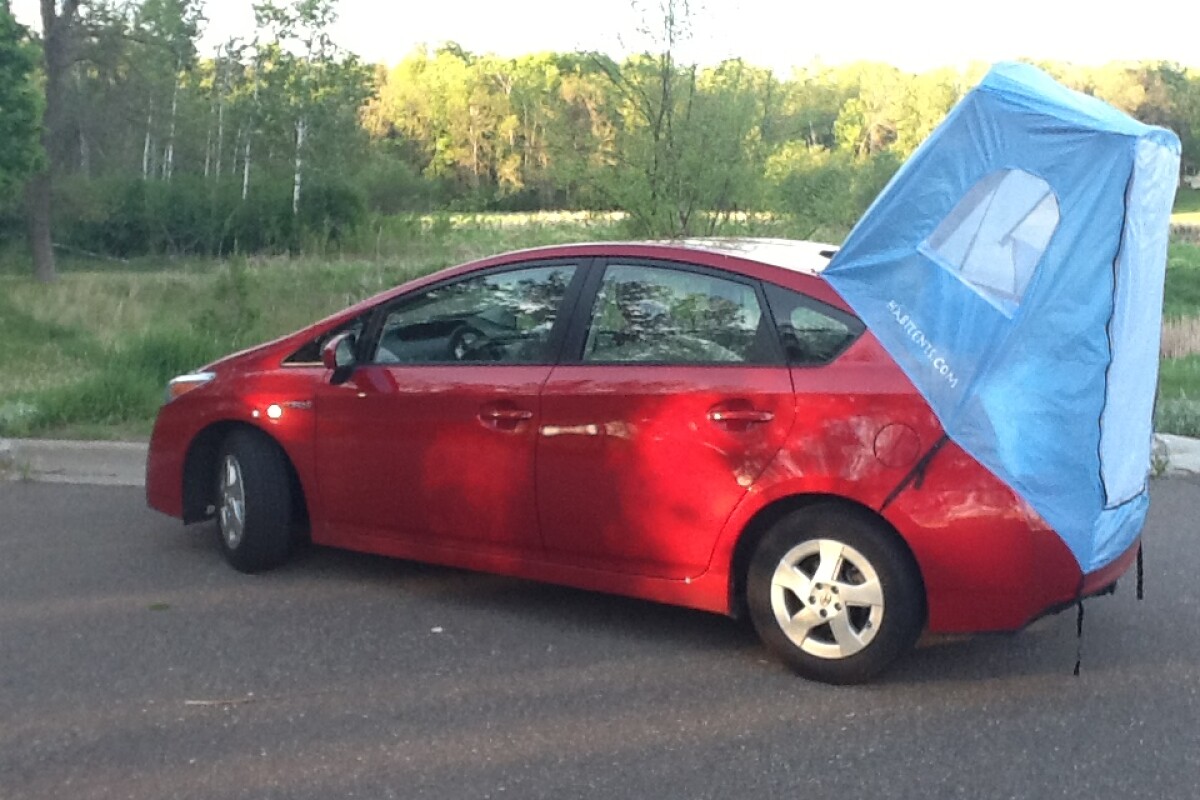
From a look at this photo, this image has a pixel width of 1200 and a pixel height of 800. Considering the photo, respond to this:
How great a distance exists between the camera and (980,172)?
180 inches

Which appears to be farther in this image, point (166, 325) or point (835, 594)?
point (166, 325)

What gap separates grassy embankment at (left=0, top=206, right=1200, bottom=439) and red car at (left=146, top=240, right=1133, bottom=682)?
13.1 feet

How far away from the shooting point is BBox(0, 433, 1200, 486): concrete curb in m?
8.52

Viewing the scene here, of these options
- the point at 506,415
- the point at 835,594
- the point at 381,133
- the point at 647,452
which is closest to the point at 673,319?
the point at 647,452

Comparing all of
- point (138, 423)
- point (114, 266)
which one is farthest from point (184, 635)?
point (114, 266)

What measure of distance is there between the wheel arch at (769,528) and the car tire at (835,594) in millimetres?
13

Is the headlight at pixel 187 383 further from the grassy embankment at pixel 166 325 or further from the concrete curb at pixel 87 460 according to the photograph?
the grassy embankment at pixel 166 325

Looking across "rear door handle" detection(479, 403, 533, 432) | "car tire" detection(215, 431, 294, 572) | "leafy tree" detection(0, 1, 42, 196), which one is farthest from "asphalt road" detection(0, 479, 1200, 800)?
"leafy tree" detection(0, 1, 42, 196)

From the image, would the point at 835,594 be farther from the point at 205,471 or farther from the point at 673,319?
the point at 205,471

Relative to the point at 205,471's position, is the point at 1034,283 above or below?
above

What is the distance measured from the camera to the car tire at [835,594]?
15.2 feet

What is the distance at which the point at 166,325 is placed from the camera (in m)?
15.0

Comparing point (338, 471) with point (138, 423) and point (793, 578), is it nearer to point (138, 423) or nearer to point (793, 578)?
point (793, 578)

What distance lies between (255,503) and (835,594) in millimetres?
2778
